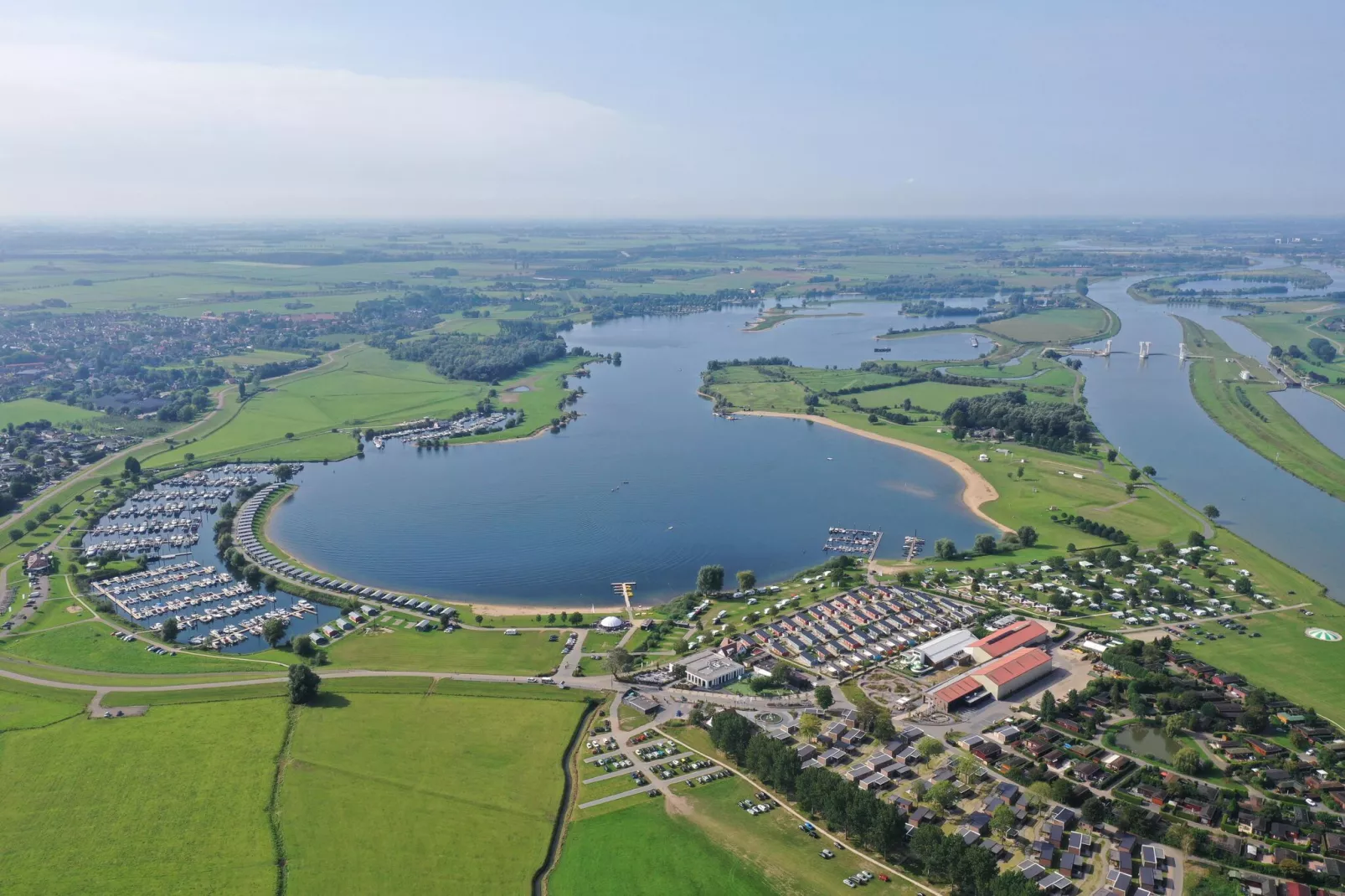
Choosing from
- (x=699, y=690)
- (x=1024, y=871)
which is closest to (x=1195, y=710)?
(x=1024, y=871)

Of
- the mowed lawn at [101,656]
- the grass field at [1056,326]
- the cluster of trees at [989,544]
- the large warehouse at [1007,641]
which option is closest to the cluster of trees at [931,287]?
the grass field at [1056,326]

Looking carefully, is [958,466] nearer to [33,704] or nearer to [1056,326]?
[33,704]

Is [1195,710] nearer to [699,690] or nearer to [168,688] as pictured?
[699,690]

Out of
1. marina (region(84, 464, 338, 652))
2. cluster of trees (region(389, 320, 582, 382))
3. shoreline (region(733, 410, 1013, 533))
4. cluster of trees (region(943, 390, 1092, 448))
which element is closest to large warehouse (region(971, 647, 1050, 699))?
shoreline (region(733, 410, 1013, 533))

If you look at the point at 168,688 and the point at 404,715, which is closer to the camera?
the point at 404,715

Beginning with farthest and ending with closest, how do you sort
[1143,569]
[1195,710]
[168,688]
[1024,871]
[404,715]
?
1. [1143,569]
2. [168,688]
3. [404,715]
4. [1195,710]
5. [1024,871]

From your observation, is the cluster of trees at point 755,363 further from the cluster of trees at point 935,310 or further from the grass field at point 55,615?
the grass field at point 55,615

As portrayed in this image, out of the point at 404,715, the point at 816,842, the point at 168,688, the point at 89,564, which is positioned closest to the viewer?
the point at 816,842
